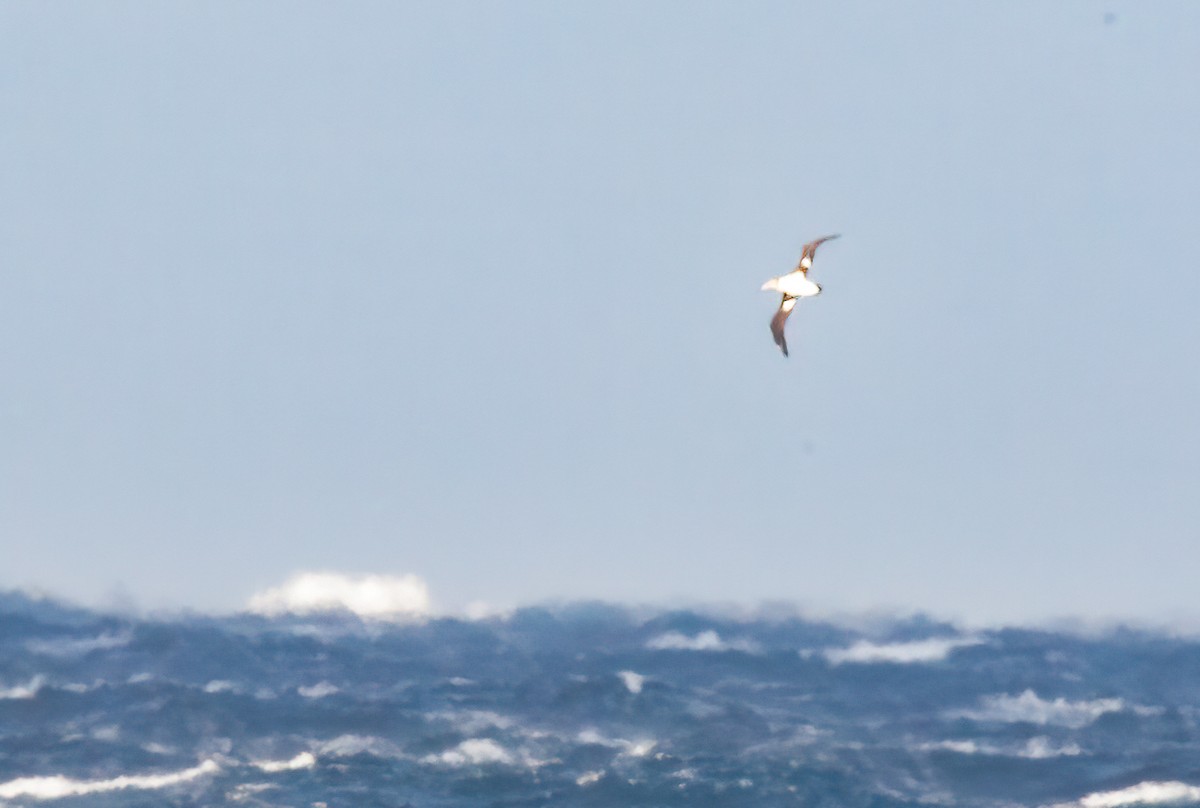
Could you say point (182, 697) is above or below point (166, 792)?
Answer: above

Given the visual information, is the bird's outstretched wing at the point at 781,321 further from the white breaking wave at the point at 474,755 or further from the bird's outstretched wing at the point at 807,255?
the white breaking wave at the point at 474,755

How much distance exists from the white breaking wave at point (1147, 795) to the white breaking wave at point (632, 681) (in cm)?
3646

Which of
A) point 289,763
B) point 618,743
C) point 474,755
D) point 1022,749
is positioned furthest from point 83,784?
point 1022,749

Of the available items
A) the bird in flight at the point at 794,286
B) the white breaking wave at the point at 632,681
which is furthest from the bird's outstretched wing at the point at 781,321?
the white breaking wave at the point at 632,681

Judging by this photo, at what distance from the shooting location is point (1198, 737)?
359 feet

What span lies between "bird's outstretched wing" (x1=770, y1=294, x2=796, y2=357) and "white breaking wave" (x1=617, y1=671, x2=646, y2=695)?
203 feet

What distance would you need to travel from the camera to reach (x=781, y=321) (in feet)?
156

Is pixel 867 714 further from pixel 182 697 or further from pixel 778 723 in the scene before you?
pixel 182 697

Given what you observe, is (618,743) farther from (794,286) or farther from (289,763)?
(794,286)

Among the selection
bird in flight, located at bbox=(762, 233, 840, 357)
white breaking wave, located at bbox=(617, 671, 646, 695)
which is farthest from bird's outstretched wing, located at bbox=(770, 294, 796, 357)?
white breaking wave, located at bbox=(617, 671, 646, 695)

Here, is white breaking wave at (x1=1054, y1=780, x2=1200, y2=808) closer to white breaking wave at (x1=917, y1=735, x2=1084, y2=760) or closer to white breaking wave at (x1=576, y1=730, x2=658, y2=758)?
white breaking wave at (x1=917, y1=735, x2=1084, y2=760)

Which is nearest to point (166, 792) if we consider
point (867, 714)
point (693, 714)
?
point (693, 714)

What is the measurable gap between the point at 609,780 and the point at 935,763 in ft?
90.3

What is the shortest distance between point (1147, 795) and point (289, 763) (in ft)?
235
